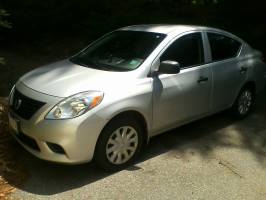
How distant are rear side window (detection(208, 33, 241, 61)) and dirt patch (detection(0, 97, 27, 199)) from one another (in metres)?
2.99

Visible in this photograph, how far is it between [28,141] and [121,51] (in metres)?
1.68

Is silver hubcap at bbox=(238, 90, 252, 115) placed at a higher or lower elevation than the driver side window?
lower

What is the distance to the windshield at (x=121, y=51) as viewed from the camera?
16.4 feet

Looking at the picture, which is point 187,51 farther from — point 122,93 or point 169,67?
point 122,93

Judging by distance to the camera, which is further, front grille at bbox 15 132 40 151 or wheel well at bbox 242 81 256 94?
wheel well at bbox 242 81 256 94

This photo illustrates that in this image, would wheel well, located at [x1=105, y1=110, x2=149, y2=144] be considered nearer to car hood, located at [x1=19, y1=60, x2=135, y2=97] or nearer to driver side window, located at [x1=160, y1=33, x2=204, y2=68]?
car hood, located at [x1=19, y1=60, x2=135, y2=97]

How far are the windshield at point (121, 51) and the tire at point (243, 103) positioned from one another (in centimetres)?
199

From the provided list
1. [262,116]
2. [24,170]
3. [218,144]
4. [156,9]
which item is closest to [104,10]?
[156,9]

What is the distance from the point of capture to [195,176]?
471 centimetres

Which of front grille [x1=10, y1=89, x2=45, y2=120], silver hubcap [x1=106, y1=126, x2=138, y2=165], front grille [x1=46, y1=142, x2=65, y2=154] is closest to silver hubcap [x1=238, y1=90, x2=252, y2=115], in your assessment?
silver hubcap [x1=106, y1=126, x2=138, y2=165]

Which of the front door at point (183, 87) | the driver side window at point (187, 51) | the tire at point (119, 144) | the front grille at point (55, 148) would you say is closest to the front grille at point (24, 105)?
the front grille at point (55, 148)

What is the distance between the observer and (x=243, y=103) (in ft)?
21.8

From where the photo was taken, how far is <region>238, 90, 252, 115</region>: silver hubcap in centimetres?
658

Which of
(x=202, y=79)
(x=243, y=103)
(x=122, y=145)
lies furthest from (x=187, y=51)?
(x=243, y=103)
